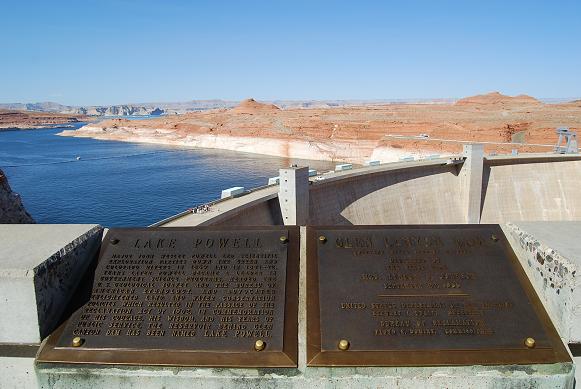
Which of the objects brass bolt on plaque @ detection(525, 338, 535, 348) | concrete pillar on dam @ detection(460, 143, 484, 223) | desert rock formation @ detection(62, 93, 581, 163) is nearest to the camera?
brass bolt on plaque @ detection(525, 338, 535, 348)

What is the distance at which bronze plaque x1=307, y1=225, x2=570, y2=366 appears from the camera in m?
4.19

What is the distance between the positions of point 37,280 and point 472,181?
24.9 meters

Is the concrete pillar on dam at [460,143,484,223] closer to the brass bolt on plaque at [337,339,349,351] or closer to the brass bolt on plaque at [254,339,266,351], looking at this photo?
the brass bolt on plaque at [337,339,349,351]

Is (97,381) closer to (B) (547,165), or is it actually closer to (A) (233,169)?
(B) (547,165)

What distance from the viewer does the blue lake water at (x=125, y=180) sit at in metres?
34.2

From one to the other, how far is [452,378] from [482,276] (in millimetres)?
1206

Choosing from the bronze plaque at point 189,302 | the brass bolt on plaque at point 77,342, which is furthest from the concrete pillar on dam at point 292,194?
the brass bolt on plaque at point 77,342

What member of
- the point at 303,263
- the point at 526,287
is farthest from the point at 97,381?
the point at 526,287

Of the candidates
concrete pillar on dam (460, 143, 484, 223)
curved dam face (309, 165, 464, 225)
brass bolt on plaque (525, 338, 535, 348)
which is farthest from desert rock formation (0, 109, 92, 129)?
brass bolt on plaque (525, 338, 535, 348)

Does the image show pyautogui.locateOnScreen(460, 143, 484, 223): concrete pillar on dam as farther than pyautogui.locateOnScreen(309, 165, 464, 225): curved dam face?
Yes

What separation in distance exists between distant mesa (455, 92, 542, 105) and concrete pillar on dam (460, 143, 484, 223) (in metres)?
91.8

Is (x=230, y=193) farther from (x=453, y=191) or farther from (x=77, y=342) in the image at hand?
(x=453, y=191)

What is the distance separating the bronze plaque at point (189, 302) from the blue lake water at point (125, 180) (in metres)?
26.4

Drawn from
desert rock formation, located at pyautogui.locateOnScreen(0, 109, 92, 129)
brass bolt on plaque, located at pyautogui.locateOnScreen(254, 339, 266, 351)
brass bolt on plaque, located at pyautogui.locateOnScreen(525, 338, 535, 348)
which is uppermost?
brass bolt on plaque, located at pyautogui.locateOnScreen(254, 339, 266, 351)
